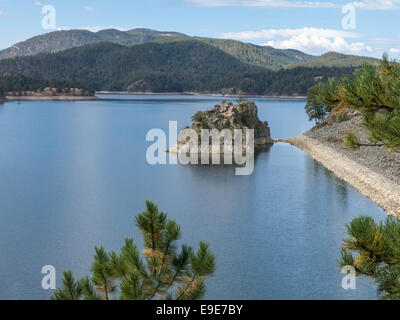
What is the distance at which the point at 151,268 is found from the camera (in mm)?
7973

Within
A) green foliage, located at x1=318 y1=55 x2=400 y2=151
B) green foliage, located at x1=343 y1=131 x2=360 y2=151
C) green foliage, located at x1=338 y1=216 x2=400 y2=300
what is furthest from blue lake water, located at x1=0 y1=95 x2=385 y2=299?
green foliage, located at x1=338 y1=216 x2=400 y2=300

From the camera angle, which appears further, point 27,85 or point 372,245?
point 27,85

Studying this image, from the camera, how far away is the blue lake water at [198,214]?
18.2 m

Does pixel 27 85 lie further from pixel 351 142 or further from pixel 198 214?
pixel 351 142

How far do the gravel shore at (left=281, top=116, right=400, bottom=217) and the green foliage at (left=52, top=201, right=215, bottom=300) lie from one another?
18.2 m

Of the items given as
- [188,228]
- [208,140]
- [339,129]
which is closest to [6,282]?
[188,228]

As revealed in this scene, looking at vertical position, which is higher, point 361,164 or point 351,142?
point 351,142

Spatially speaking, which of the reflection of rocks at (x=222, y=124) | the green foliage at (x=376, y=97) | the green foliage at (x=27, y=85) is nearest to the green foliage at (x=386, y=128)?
the green foliage at (x=376, y=97)

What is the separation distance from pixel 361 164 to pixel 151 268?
33585 millimetres

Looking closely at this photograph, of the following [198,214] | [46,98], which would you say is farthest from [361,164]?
[46,98]

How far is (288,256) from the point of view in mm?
20469

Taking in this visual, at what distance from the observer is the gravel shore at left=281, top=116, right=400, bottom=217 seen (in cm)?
3041
